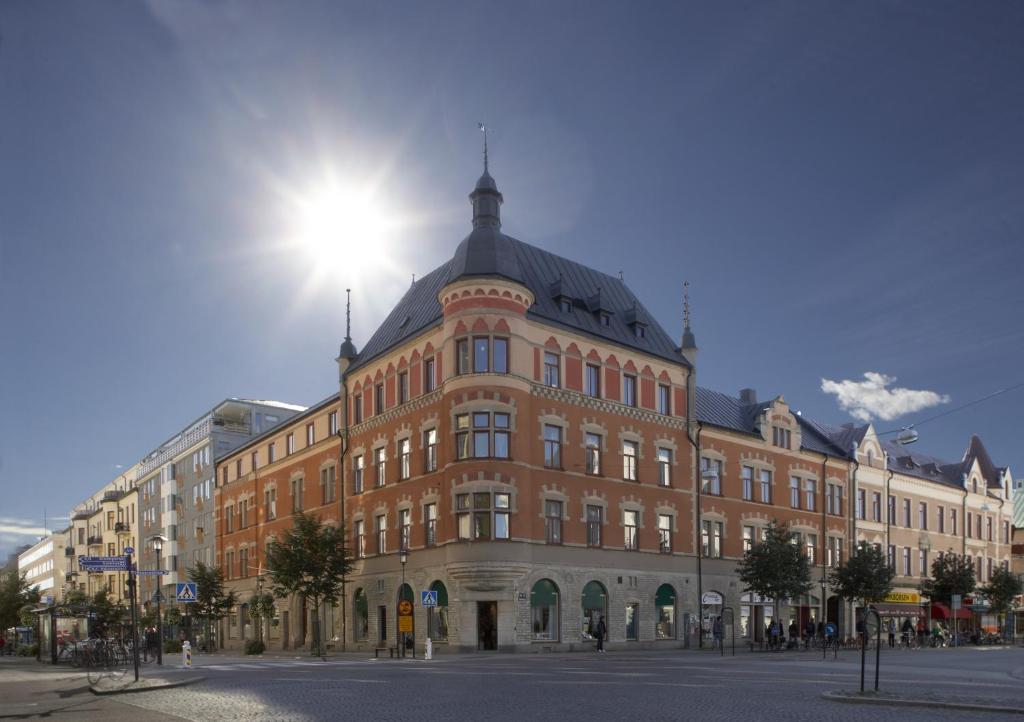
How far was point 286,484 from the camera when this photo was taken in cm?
6406

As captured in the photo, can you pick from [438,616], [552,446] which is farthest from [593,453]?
[438,616]

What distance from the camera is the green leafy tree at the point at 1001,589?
73.6m

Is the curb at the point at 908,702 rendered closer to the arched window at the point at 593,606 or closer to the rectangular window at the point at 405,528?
the arched window at the point at 593,606

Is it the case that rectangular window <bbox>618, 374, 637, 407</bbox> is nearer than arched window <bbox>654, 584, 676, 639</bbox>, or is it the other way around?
arched window <bbox>654, 584, 676, 639</bbox>

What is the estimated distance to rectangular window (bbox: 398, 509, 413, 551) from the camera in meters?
49.0

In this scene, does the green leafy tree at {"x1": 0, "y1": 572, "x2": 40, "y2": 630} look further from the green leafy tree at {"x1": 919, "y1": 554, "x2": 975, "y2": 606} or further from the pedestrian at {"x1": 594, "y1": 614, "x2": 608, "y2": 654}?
the green leafy tree at {"x1": 919, "y1": 554, "x2": 975, "y2": 606}

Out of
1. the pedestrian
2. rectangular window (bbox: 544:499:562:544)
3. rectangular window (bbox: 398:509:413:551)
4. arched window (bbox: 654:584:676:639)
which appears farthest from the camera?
arched window (bbox: 654:584:676:639)

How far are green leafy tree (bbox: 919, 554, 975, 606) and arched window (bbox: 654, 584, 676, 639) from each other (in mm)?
28224

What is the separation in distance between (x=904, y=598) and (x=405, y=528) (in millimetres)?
39272

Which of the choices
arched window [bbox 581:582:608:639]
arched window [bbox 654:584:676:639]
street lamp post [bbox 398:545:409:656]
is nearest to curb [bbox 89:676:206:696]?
street lamp post [bbox 398:545:409:656]

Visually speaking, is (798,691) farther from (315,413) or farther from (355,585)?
(315,413)

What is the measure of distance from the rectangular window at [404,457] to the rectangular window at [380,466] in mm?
1817

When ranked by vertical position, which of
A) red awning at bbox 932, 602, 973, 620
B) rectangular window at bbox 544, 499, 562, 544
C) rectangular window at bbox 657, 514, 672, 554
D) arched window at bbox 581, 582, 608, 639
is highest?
rectangular window at bbox 544, 499, 562, 544

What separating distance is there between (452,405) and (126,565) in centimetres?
1732
